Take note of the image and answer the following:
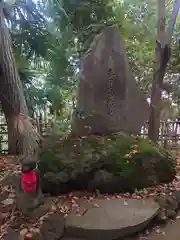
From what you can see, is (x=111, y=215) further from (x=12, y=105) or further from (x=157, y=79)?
(x=157, y=79)

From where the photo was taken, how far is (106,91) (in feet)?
12.1

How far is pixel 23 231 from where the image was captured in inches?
83.9

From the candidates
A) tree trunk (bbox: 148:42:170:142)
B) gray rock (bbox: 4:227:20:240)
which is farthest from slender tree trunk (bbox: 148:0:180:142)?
gray rock (bbox: 4:227:20:240)

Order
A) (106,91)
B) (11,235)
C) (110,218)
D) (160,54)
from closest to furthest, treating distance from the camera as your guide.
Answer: (11,235)
(110,218)
(106,91)
(160,54)

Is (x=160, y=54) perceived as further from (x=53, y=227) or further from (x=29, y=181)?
(x=53, y=227)

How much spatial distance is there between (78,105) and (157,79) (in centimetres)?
155

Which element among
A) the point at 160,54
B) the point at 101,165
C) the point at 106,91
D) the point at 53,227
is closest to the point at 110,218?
the point at 53,227

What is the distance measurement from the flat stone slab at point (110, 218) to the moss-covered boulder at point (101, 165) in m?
0.28

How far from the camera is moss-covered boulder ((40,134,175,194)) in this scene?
109 inches

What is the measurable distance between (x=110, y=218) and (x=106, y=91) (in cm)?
191

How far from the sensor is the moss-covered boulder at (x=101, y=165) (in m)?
2.78

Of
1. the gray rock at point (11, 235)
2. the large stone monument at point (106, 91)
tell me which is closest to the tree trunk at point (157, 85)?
the large stone monument at point (106, 91)

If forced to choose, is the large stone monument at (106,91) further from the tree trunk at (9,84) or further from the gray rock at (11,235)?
the gray rock at (11,235)

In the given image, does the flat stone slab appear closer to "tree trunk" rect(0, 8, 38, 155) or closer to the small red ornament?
the small red ornament
